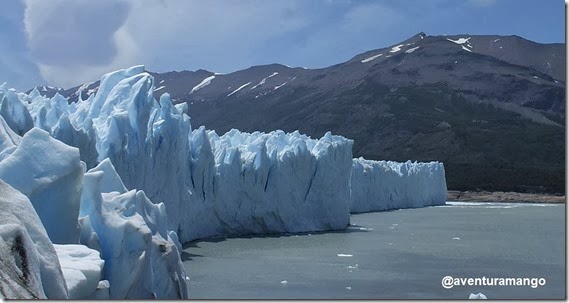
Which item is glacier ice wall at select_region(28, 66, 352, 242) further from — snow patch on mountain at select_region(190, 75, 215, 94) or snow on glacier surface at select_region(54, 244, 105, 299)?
snow patch on mountain at select_region(190, 75, 215, 94)

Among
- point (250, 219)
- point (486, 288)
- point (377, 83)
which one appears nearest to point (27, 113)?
point (486, 288)

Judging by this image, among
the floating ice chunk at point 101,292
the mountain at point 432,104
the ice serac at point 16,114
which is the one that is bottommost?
the floating ice chunk at point 101,292

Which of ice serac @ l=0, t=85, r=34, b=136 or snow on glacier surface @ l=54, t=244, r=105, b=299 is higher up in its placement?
ice serac @ l=0, t=85, r=34, b=136

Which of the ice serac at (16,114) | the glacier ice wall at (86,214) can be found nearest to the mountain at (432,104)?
the ice serac at (16,114)

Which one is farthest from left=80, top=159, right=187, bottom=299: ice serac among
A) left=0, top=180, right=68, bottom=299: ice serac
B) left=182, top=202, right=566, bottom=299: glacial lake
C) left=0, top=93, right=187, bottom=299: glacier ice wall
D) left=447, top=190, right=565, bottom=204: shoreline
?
left=447, top=190, right=565, bottom=204: shoreline

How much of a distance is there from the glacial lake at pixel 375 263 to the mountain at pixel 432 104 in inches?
916

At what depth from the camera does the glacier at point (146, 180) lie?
17.5ft

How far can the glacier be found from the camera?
17.5ft

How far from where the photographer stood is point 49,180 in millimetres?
5293

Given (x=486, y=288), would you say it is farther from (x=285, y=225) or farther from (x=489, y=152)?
(x=489, y=152)

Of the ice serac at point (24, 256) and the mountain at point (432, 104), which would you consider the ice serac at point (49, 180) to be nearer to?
the ice serac at point (24, 256)

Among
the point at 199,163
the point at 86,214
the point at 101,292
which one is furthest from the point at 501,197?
the point at 101,292

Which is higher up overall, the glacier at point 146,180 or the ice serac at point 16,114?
the ice serac at point 16,114

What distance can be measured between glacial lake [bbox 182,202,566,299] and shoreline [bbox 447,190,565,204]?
18.3 m
